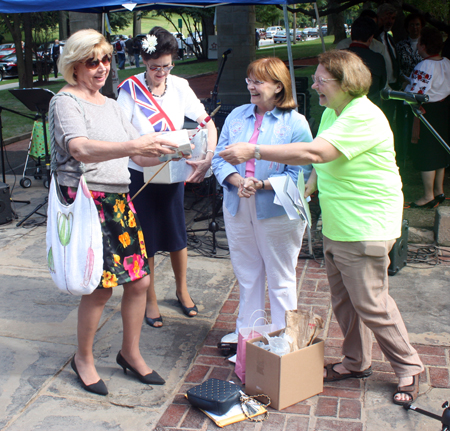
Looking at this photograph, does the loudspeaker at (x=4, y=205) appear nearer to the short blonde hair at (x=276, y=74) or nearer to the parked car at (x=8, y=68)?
the short blonde hair at (x=276, y=74)

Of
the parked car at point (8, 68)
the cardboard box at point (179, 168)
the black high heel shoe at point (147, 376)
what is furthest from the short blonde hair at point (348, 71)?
the parked car at point (8, 68)

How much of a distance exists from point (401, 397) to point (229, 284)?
200 cm

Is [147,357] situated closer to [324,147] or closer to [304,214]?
[304,214]

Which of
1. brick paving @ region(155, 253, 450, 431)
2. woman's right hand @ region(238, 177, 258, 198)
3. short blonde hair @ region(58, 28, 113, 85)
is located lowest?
brick paving @ region(155, 253, 450, 431)

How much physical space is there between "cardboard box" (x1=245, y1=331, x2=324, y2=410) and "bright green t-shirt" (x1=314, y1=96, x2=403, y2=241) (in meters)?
0.67

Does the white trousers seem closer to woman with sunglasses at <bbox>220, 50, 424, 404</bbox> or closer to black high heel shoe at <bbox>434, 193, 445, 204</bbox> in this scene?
woman with sunglasses at <bbox>220, 50, 424, 404</bbox>

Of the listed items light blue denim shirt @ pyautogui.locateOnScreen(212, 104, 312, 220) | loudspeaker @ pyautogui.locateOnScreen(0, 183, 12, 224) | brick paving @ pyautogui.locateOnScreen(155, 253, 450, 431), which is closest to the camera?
brick paving @ pyautogui.locateOnScreen(155, 253, 450, 431)

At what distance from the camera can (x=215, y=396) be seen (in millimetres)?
2783

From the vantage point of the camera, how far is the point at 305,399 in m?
2.93

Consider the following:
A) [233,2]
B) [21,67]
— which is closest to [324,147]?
[233,2]

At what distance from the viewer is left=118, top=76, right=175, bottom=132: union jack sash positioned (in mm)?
3400

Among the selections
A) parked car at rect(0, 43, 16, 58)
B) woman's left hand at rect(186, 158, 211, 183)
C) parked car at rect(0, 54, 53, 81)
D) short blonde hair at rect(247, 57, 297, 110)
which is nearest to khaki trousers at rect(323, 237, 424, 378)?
short blonde hair at rect(247, 57, 297, 110)

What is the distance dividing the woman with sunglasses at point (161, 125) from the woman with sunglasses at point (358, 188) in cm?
95

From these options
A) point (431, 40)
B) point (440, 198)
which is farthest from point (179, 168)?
point (431, 40)
